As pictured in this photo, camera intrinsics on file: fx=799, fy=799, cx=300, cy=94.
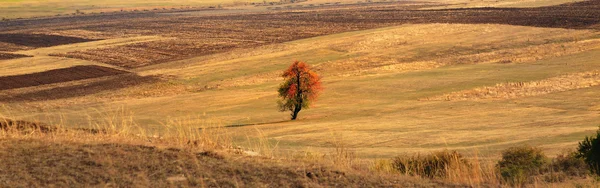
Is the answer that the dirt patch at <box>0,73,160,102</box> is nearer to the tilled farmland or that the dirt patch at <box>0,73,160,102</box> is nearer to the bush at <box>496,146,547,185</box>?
the tilled farmland

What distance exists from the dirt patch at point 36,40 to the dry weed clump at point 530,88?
7263cm

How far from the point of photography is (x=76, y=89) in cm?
6694

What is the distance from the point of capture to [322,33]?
10712cm

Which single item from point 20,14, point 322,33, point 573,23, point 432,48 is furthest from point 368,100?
point 20,14

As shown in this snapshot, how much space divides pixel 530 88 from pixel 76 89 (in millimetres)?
36920

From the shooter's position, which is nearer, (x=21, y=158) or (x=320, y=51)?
(x=21, y=158)

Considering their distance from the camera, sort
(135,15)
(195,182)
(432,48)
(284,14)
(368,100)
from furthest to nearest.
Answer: (135,15), (284,14), (432,48), (368,100), (195,182)

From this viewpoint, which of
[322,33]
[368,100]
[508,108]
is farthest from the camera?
[322,33]

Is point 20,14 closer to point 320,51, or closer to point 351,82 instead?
point 320,51

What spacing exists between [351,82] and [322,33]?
47.0 m

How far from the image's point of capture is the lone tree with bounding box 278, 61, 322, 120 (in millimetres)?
47219

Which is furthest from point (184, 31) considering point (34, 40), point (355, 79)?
point (355, 79)

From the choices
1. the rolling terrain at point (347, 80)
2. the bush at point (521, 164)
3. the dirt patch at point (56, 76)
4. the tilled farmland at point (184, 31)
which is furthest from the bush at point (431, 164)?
the dirt patch at point (56, 76)

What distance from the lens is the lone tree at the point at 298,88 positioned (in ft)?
155
